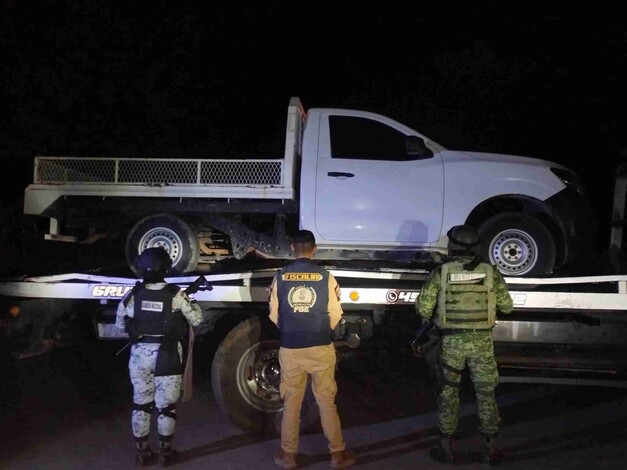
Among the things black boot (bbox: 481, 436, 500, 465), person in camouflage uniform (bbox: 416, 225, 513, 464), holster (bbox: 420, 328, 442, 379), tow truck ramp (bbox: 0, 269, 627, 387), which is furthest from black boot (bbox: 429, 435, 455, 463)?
tow truck ramp (bbox: 0, 269, 627, 387)

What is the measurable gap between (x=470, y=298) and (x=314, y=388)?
1347 millimetres

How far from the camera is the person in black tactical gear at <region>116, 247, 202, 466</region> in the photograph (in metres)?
4.36

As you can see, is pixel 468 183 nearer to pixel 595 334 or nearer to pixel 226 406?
pixel 595 334

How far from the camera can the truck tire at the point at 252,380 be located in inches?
202

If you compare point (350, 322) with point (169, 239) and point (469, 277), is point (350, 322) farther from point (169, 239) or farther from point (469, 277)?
point (169, 239)

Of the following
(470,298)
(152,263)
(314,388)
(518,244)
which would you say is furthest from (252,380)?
(518,244)

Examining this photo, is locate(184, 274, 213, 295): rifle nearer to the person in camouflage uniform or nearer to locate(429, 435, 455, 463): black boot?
the person in camouflage uniform

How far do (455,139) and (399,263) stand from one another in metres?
11.5

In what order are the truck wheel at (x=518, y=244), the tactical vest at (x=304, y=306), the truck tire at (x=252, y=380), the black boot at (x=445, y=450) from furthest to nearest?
the truck wheel at (x=518, y=244) < the truck tire at (x=252, y=380) < the black boot at (x=445, y=450) < the tactical vest at (x=304, y=306)

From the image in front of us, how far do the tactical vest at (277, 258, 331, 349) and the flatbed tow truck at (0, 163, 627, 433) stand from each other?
33.5 inches

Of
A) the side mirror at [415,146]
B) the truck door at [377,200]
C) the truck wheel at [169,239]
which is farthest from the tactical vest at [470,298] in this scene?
the truck wheel at [169,239]

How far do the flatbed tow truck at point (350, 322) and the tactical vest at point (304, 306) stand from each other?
2.79ft

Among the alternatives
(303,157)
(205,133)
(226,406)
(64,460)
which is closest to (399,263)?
(303,157)

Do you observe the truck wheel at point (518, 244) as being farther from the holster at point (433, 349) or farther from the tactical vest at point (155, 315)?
the tactical vest at point (155, 315)
